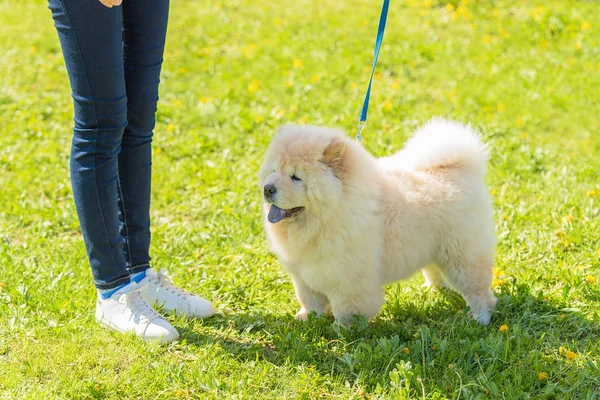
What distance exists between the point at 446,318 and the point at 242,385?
1.14 m

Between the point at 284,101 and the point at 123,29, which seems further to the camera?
the point at 284,101

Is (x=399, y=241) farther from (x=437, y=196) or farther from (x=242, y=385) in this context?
(x=242, y=385)

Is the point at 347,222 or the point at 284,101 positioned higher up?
the point at 347,222

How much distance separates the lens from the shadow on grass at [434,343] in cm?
275

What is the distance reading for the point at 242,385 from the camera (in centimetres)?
275

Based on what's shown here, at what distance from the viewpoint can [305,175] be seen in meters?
2.95

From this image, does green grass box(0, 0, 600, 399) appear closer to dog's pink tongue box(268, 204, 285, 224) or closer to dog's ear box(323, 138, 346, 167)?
dog's pink tongue box(268, 204, 285, 224)

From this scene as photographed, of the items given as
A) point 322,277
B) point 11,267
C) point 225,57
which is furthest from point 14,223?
point 225,57

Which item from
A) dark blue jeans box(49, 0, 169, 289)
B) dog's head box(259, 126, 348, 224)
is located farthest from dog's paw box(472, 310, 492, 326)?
dark blue jeans box(49, 0, 169, 289)

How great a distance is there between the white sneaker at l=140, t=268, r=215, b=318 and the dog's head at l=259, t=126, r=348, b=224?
71 centimetres

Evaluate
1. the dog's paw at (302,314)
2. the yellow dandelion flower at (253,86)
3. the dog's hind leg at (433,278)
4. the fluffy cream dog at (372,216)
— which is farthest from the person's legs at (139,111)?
the yellow dandelion flower at (253,86)

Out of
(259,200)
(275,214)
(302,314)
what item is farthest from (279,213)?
(259,200)

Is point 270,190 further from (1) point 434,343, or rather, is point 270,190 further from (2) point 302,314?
(1) point 434,343

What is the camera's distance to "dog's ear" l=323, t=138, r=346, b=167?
295 centimetres
